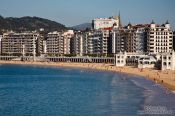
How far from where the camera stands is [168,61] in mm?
111188

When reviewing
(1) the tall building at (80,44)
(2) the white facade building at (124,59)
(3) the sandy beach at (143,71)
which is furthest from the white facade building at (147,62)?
(1) the tall building at (80,44)

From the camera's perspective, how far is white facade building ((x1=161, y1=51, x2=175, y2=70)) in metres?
111

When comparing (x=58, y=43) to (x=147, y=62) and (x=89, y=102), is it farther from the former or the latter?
(x=89, y=102)

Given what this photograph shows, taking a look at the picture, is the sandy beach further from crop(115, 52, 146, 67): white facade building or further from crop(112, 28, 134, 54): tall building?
crop(112, 28, 134, 54): tall building

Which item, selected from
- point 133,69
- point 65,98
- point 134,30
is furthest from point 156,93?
point 134,30

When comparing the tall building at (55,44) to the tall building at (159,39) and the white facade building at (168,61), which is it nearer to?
the tall building at (159,39)

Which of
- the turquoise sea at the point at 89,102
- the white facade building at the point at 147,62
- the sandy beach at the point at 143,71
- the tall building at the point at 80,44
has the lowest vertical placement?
the turquoise sea at the point at 89,102

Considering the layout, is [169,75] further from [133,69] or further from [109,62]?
[109,62]

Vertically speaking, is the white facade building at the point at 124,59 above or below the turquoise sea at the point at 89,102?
above

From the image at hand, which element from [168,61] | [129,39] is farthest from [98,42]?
[168,61]

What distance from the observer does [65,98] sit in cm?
6300

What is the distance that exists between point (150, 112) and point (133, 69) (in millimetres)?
71491

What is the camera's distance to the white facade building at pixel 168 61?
363ft

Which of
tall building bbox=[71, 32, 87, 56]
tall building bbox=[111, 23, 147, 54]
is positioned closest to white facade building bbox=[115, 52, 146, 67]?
tall building bbox=[111, 23, 147, 54]
